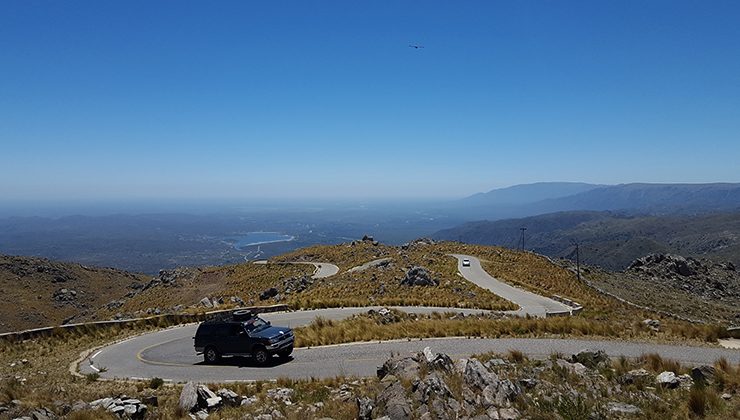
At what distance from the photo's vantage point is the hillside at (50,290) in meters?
61.4

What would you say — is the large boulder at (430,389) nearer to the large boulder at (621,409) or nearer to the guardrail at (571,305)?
the large boulder at (621,409)

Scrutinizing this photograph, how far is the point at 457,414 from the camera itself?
10.3 meters

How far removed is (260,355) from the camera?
17797 millimetres

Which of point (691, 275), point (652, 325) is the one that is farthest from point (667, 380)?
point (691, 275)

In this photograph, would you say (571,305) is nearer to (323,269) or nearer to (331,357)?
(331,357)

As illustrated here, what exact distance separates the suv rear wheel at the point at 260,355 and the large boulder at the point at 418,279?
86.0 ft

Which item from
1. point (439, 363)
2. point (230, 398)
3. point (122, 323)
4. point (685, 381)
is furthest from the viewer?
point (122, 323)

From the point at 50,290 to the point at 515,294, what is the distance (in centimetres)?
6971

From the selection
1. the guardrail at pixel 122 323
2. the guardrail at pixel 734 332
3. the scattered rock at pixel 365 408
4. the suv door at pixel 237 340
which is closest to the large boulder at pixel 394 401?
the scattered rock at pixel 365 408

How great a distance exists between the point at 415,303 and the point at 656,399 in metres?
22.1

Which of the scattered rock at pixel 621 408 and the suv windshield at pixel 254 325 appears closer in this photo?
the scattered rock at pixel 621 408

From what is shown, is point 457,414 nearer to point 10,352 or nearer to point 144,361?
point 144,361

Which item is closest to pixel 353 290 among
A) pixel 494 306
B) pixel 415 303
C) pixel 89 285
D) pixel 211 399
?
pixel 415 303

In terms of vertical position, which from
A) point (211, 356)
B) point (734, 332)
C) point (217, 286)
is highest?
point (734, 332)
